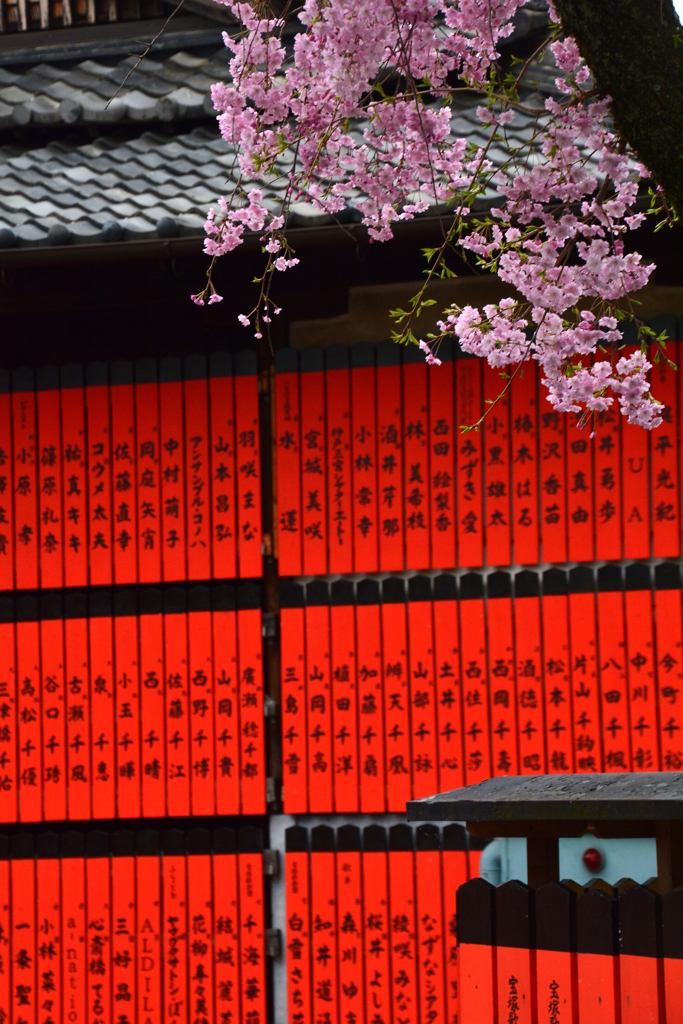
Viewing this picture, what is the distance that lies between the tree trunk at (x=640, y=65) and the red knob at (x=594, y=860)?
2.66m

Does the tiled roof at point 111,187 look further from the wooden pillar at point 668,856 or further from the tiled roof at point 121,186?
the wooden pillar at point 668,856

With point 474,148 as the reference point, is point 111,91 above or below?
above

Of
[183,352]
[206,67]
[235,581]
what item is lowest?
[235,581]

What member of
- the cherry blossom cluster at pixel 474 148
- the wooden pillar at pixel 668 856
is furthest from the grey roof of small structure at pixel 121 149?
the wooden pillar at pixel 668 856

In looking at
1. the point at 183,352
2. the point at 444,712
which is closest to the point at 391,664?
the point at 444,712

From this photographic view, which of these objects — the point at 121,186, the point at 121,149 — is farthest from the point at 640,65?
the point at 121,149

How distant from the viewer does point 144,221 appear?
5762 mm

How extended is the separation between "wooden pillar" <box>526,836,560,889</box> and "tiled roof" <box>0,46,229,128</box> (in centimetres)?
440

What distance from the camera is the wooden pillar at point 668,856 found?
355 centimetres

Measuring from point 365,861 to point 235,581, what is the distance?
155cm

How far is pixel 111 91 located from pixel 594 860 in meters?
4.84

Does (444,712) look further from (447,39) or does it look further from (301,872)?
(447,39)

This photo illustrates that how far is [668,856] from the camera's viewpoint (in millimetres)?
3564

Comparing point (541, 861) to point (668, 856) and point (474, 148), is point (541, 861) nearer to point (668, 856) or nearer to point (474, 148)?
point (668, 856)
